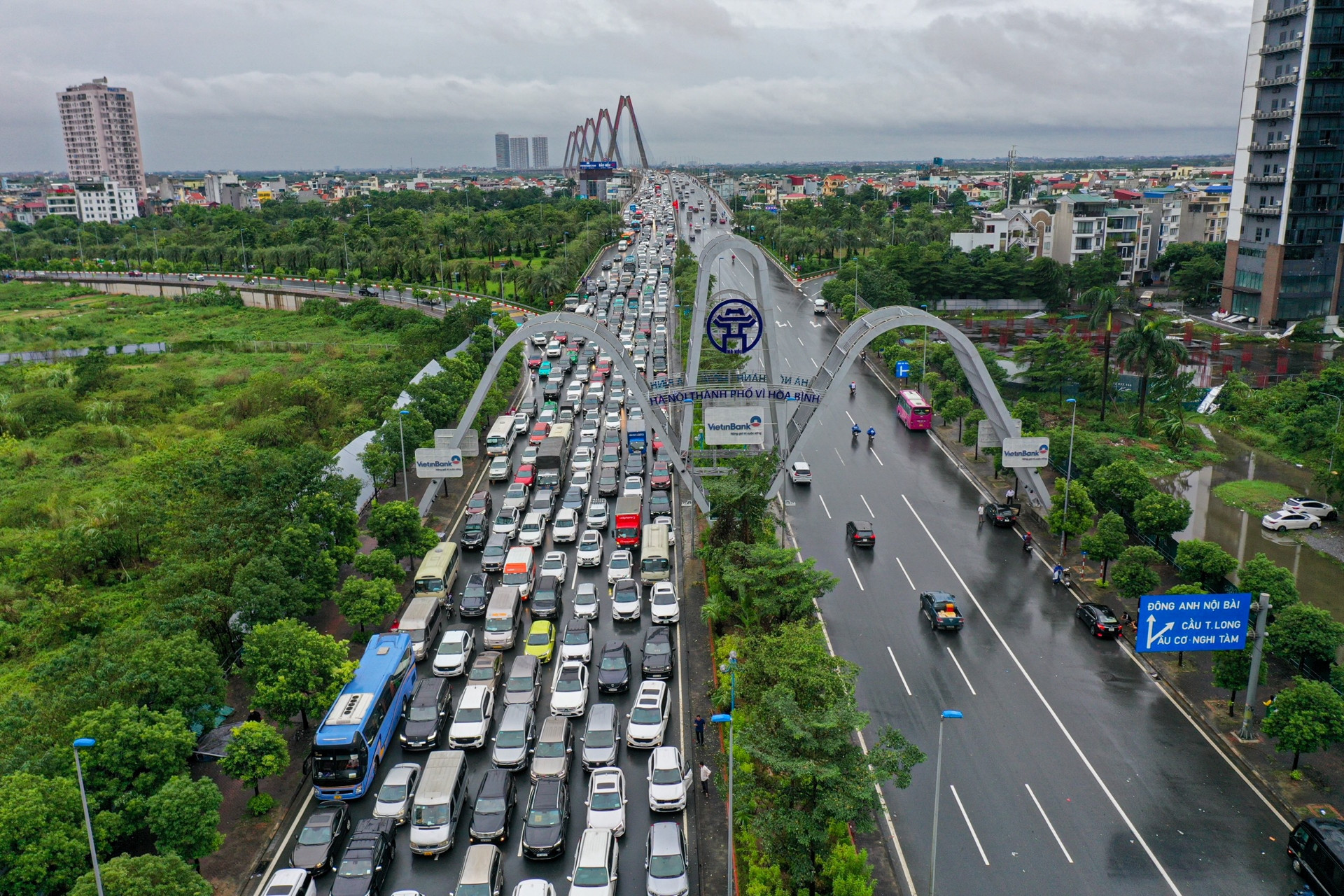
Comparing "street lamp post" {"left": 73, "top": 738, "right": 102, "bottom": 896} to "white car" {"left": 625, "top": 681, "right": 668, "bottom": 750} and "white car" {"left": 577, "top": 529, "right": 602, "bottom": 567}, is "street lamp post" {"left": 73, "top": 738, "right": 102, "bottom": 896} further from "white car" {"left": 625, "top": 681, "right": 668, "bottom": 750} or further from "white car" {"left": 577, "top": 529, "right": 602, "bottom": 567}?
"white car" {"left": 577, "top": 529, "right": 602, "bottom": 567}

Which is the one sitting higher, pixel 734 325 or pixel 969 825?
pixel 734 325

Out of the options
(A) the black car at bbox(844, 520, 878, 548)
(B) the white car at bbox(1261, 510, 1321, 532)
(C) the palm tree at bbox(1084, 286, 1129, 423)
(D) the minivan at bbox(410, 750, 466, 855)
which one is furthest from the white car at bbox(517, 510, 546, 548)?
(C) the palm tree at bbox(1084, 286, 1129, 423)

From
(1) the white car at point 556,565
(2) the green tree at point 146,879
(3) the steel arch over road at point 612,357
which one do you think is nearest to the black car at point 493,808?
(2) the green tree at point 146,879

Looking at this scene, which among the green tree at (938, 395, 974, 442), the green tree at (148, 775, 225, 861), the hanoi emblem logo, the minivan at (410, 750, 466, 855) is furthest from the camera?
the green tree at (938, 395, 974, 442)

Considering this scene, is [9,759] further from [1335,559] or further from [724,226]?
[724,226]

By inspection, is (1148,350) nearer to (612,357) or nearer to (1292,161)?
(612,357)

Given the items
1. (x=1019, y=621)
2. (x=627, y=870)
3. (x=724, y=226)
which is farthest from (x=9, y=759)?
(x=724, y=226)

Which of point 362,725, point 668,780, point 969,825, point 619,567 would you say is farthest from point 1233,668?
point 362,725
